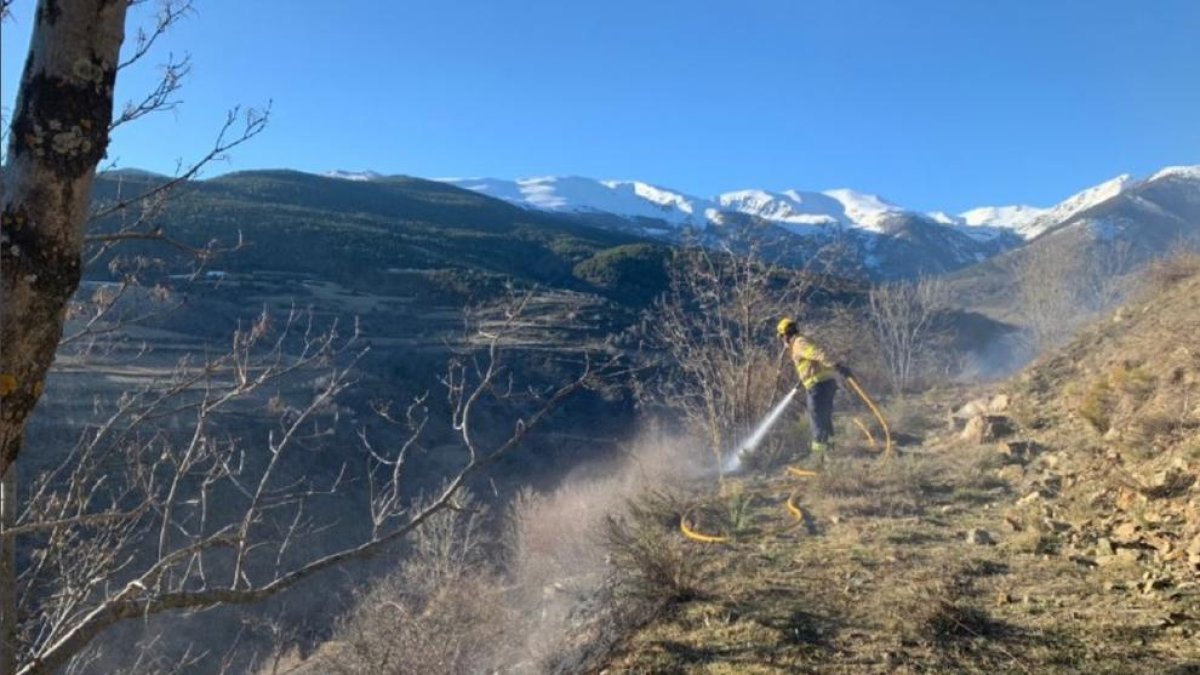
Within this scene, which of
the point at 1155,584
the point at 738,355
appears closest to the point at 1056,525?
the point at 1155,584

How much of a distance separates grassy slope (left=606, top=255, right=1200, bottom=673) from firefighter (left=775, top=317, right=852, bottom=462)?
1.04 metres

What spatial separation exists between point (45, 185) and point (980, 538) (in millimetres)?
6145

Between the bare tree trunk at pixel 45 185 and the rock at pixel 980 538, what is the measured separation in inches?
234

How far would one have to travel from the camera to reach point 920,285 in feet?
140

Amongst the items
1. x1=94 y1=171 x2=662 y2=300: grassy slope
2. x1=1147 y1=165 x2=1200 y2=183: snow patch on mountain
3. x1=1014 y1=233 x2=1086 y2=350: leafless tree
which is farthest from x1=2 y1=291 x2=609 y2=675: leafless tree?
x1=1147 y1=165 x2=1200 y2=183: snow patch on mountain

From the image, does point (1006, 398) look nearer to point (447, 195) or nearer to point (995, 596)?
point (995, 596)

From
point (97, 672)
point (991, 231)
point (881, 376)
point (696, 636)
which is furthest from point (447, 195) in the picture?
point (991, 231)

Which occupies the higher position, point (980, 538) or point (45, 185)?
point (45, 185)

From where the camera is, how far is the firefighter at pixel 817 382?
9.84m

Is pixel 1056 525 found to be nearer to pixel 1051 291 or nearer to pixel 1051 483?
pixel 1051 483

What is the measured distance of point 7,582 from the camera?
11.1 feet

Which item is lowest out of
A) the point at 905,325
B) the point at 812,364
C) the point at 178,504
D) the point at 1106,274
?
the point at 178,504

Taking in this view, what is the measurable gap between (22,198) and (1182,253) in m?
17.7

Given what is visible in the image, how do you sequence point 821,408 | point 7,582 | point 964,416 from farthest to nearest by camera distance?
point 964,416 < point 821,408 < point 7,582
